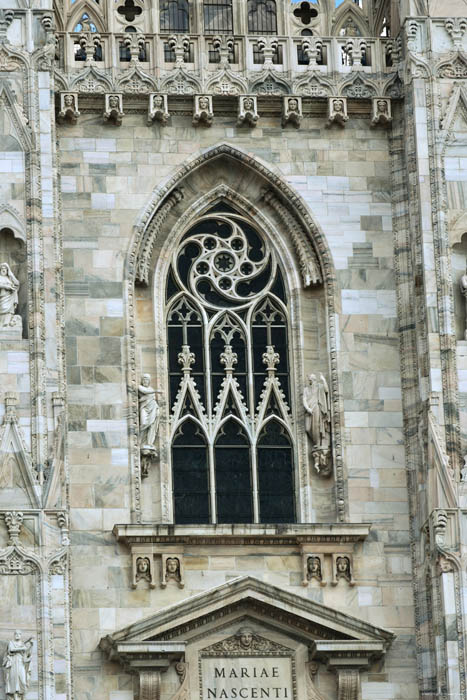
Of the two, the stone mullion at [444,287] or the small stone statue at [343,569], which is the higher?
the stone mullion at [444,287]

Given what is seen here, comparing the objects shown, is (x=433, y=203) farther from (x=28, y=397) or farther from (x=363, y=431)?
(x=28, y=397)

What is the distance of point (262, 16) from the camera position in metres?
31.7

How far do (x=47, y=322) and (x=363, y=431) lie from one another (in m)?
3.92

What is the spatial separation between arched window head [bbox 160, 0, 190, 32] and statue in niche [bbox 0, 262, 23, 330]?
14.8 ft

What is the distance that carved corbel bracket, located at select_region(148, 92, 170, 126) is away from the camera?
30125mm

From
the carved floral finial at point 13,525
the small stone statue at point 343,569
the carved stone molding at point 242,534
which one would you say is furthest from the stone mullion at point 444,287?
the carved floral finial at point 13,525

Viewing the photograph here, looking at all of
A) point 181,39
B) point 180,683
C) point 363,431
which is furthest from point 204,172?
point 180,683

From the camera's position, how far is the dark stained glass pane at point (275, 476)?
29297 millimetres

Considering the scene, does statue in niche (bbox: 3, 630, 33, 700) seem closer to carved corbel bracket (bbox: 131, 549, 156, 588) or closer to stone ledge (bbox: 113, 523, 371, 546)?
carved corbel bracket (bbox: 131, 549, 156, 588)

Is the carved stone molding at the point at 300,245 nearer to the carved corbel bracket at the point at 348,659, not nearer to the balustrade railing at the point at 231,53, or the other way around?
the balustrade railing at the point at 231,53

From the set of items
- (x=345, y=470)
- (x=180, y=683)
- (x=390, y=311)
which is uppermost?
(x=390, y=311)

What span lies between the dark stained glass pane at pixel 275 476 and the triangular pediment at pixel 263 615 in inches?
50.5

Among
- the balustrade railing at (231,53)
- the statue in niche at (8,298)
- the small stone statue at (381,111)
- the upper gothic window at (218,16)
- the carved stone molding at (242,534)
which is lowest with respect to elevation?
the carved stone molding at (242,534)

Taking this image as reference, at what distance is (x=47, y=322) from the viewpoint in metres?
28.4
